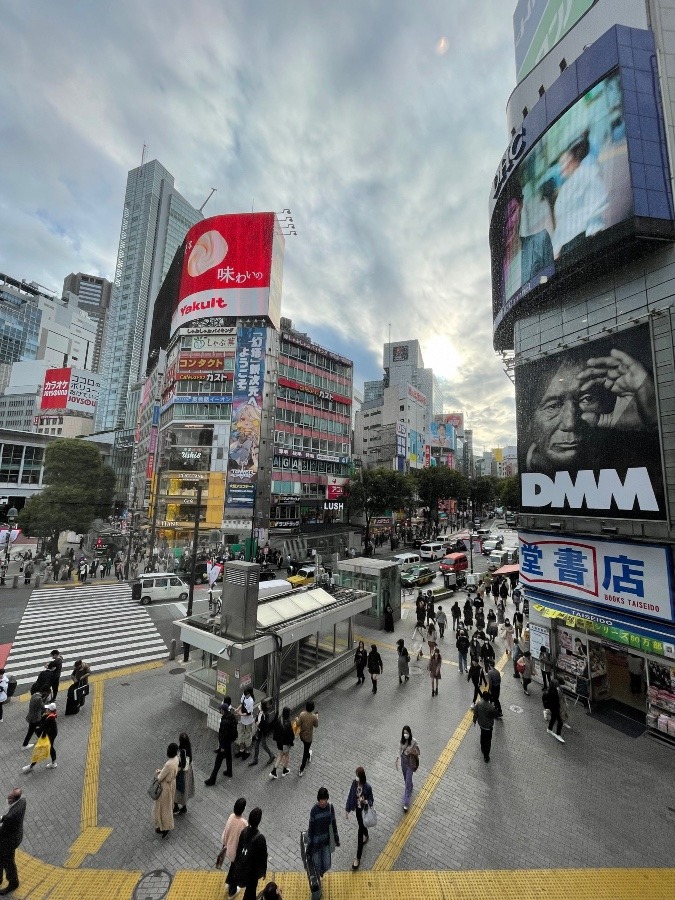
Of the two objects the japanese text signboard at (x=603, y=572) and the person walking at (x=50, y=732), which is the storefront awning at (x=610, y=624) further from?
the person walking at (x=50, y=732)

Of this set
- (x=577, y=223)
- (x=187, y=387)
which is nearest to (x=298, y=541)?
(x=187, y=387)

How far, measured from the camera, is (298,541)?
43.6 m

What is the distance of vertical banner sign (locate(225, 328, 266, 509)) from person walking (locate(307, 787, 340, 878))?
1411 inches

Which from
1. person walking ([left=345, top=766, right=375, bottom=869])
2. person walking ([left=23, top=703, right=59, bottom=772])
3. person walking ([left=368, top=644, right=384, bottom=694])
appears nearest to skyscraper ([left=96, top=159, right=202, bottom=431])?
person walking ([left=23, top=703, right=59, bottom=772])

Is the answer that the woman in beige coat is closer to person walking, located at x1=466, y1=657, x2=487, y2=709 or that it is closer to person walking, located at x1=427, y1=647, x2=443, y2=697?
person walking, located at x1=427, y1=647, x2=443, y2=697

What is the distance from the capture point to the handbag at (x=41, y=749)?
342 inches

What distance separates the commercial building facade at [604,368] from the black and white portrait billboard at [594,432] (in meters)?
0.04

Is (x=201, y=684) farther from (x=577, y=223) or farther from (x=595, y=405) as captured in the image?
(x=577, y=223)

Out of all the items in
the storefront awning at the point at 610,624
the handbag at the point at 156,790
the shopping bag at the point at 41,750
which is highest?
the storefront awning at the point at 610,624

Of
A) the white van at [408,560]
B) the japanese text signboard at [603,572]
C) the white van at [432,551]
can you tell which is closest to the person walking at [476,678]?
the japanese text signboard at [603,572]

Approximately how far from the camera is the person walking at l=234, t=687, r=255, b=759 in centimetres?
943

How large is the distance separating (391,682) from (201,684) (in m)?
6.30

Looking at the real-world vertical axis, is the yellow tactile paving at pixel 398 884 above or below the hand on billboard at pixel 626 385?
below

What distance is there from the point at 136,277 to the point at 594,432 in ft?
515
